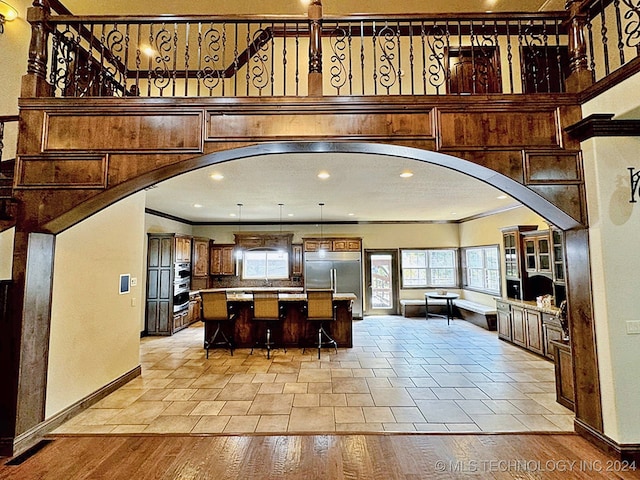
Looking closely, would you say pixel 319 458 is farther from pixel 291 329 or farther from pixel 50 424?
pixel 291 329

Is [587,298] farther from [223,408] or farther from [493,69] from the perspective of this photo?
[223,408]

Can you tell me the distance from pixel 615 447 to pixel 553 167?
220cm

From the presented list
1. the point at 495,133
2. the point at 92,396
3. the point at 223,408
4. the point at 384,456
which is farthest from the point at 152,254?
the point at 495,133

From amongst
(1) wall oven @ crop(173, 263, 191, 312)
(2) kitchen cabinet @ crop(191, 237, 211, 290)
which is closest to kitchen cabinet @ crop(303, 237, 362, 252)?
(2) kitchen cabinet @ crop(191, 237, 211, 290)

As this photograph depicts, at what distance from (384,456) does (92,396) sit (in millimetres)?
3112

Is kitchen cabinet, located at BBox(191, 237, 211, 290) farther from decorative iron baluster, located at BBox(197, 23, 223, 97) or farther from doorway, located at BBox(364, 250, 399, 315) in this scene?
decorative iron baluster, located at BBox(197, 23, 223, 97)

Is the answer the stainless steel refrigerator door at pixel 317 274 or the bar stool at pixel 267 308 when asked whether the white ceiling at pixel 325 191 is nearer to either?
the stainless steel refrigerator door at pixel 317 274

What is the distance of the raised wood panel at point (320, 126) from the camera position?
108 inches

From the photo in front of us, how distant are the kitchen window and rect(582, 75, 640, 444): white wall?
7484 millimetres

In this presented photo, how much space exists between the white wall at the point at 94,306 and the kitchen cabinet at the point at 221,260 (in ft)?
15.8

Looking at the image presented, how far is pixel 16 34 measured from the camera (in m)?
3.52

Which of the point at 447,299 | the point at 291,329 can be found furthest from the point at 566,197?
the point at 447,299

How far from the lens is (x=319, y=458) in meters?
2.54

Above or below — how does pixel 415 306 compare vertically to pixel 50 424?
above
